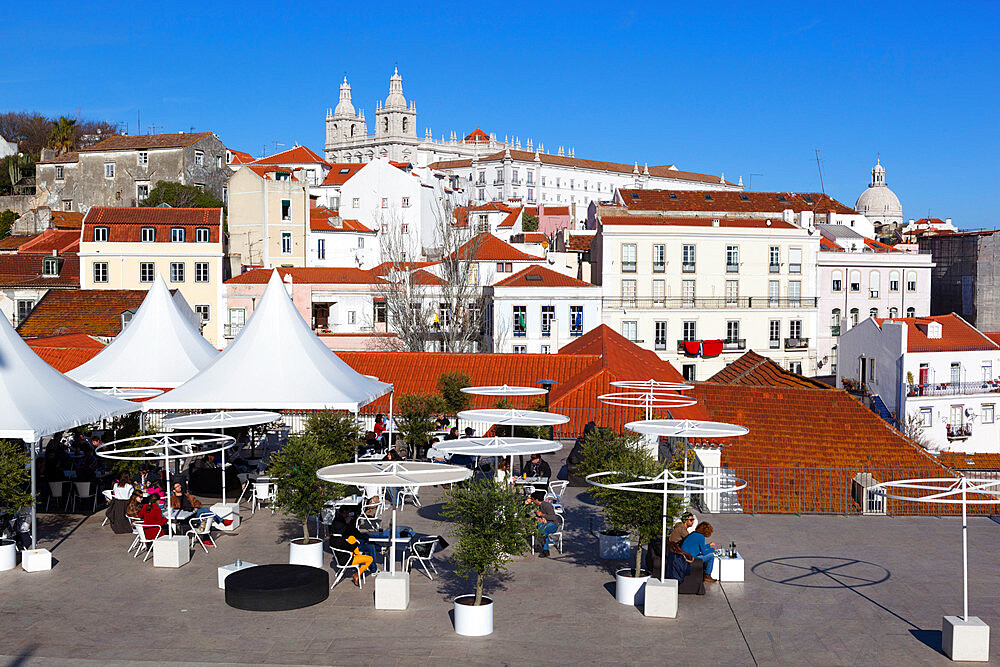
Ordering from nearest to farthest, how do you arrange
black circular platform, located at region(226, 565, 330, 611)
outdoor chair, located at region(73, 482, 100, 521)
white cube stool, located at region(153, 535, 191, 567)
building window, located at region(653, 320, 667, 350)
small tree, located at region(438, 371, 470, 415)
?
1. black circular platform, located at region(226, 565, 330, 611)
2. white cube stool, located at region(153, 535, 191, 567)
3. outdoor chair, located at region(73, 482, 100, 521)
4. small tree, located at region(438, 371, 470, 415)
5. building window, located at region(653, 320, 667, 350)

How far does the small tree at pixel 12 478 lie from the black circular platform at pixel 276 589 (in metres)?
3.98

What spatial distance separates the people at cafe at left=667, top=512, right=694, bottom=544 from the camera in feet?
45.9

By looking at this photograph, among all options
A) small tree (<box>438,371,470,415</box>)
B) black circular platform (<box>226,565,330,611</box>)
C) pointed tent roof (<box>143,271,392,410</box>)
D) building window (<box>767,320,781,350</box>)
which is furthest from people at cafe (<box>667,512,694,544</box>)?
building window (<box>767,320,781,350</box>)

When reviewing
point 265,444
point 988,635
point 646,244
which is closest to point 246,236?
point 646,244

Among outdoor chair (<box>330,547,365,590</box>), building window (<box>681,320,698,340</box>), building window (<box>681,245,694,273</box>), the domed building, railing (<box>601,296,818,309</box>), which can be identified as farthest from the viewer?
the domed building

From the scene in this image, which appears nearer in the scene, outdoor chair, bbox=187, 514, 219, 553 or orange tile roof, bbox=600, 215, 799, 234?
outdoor chair, bbox=187, 514, 219, 553

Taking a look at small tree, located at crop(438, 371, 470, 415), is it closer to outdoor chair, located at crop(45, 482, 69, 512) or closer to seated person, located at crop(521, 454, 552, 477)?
seated person, located at crop(521, 454, 552, 477)

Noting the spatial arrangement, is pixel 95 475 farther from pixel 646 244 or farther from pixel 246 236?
pixel 246 236

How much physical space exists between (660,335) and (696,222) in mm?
8604

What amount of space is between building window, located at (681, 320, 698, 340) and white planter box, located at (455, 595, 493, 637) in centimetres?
5330

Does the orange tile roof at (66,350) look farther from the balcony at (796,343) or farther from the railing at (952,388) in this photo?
the balcony at (796,343)

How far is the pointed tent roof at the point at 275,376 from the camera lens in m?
20.5

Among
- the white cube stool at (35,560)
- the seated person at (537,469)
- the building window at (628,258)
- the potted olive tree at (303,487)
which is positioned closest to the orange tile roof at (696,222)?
the building window at (628,258)

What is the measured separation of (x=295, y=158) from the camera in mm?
105188
